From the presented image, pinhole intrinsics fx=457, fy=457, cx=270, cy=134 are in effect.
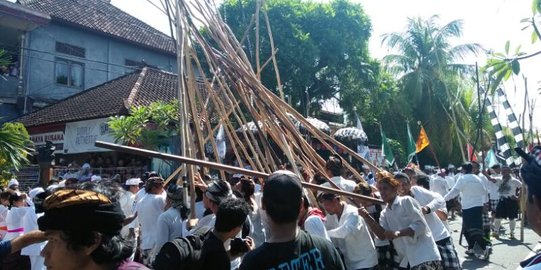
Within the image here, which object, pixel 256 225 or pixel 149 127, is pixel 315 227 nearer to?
pixel 256 225

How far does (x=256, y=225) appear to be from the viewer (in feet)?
13.7

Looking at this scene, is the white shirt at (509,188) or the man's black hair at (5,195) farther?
the white shirt at (509,188)

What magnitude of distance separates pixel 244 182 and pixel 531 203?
2849 mm

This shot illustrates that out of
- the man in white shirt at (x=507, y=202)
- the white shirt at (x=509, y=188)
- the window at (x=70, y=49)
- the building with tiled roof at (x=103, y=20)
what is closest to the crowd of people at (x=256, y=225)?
the man in white shirt at (x=507, y=202)

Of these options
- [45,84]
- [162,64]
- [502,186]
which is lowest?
[502,186]

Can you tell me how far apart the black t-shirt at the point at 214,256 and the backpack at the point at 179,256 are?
0.10 feet

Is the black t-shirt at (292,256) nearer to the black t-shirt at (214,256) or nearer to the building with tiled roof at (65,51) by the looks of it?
the black t-shirt at (214,256)

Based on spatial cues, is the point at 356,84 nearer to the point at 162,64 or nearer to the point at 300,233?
the point at 162,64

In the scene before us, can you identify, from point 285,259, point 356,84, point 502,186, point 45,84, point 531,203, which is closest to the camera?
point 531,203

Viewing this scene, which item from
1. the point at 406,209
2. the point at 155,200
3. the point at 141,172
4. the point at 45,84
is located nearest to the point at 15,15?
the point at 45,84

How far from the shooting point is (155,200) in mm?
5387

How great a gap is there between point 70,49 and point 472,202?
56.5 ft

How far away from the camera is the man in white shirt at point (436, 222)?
4.30 metres

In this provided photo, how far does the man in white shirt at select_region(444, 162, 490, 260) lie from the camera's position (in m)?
7.54
